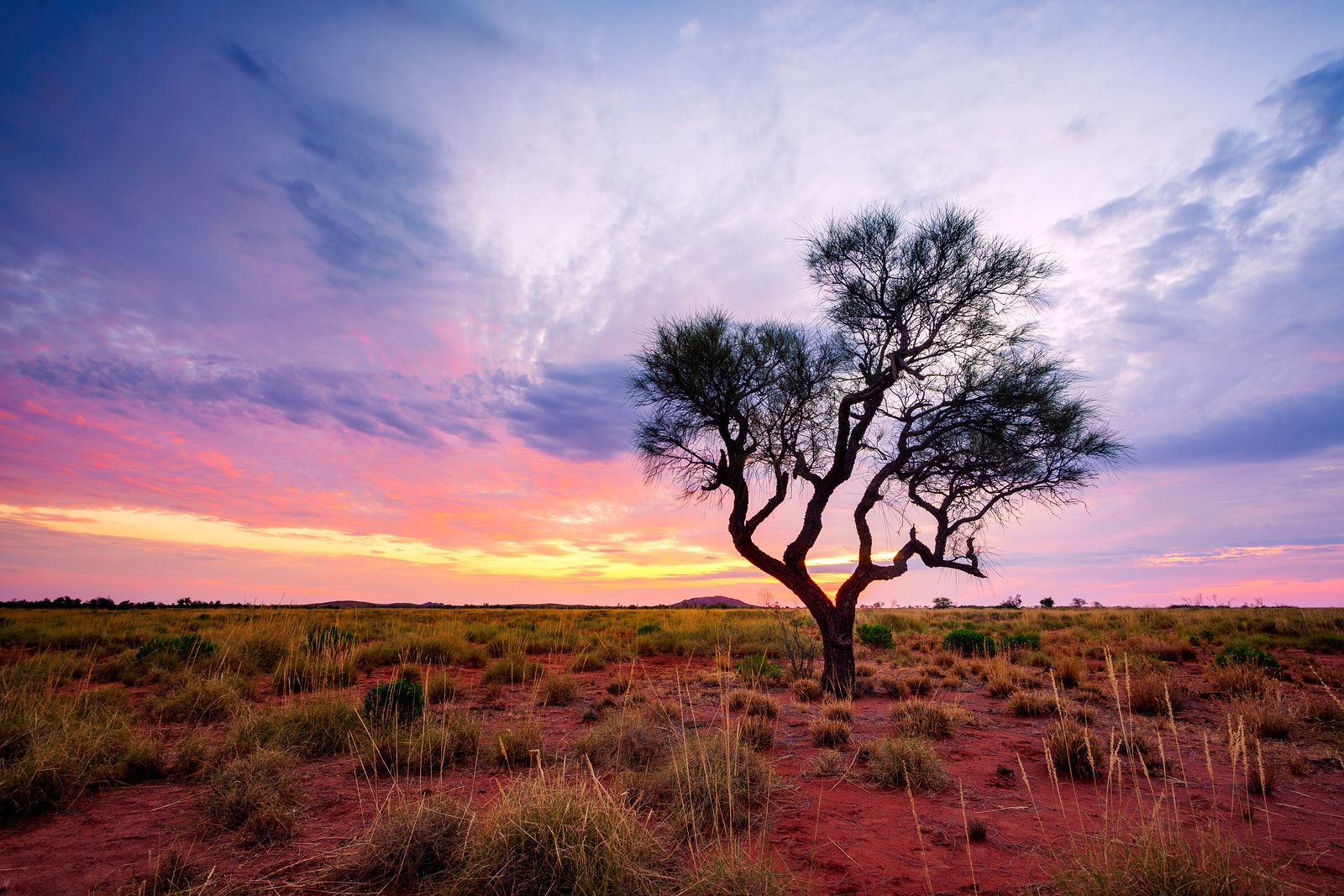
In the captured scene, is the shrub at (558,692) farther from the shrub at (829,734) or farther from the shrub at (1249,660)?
the shrub at (1249,660)

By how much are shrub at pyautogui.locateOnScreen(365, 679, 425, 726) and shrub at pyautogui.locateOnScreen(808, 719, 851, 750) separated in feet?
17.0

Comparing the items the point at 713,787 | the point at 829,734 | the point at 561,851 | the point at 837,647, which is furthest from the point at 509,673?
the point at 561,851

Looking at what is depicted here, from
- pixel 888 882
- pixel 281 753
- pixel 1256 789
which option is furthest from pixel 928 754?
pixel 281 753

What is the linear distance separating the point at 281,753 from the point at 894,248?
39.9 ft

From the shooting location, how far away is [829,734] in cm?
768

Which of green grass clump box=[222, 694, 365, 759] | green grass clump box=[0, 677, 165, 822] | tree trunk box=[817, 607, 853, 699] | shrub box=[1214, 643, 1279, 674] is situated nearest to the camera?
green grass clump box=[0, 677, 165, 822]

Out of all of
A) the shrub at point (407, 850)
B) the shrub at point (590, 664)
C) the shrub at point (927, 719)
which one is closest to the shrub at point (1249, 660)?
the shrub at point (927, 719)

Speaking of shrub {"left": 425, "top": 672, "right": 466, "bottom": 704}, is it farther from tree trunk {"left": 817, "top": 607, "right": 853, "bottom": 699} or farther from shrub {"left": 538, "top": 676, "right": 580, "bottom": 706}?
tree trunk {"left": 817, "top": 607, "right": 853, "bottom": 699}

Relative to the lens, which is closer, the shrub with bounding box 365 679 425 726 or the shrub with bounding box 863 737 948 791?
the shrub with bounding box 863 737 948 791

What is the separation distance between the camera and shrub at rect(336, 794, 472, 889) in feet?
13.4

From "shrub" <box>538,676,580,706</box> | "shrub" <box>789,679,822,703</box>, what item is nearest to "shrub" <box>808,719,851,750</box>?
"shrub" <box>789,679,822,703</box>

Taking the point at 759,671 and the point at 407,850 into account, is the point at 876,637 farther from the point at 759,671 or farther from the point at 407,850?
the point at 407,850

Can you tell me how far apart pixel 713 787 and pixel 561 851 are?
1.79 metres

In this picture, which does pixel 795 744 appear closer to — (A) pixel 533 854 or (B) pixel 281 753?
(A) pixel 533 854
